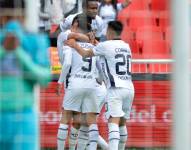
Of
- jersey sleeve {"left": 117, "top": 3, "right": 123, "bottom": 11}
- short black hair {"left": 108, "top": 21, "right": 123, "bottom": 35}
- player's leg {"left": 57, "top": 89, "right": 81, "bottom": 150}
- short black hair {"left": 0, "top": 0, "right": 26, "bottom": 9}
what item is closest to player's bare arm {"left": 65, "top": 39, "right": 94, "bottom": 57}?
short black hair {"left": 108, "top": 21, "right": 123, "bottom": 35}

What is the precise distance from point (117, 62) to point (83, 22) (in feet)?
2.57

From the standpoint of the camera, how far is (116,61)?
28.6 feet

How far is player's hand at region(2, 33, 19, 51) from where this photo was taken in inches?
188

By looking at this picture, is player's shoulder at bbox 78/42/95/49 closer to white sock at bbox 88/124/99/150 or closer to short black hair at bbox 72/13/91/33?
short black hair at bbox 72/13/91/33

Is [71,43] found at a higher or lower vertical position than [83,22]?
lower

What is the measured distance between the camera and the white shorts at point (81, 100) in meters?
9.31

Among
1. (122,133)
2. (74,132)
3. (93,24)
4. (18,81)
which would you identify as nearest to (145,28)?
(93,24)

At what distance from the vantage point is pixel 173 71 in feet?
14.3

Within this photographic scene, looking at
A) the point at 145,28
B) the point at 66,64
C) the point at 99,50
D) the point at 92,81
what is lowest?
the point at 92,81

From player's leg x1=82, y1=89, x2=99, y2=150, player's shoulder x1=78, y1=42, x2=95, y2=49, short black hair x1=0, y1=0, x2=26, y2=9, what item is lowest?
player's leg x1=82, y1=89, x2=99, y2=150

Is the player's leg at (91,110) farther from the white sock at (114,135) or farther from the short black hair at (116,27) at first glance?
the short black hair at (116,27)

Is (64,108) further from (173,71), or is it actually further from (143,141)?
(173,71)

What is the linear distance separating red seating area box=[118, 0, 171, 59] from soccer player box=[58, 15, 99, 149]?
0.59 meters

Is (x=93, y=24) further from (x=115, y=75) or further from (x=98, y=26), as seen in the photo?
(x=115, y=75)
